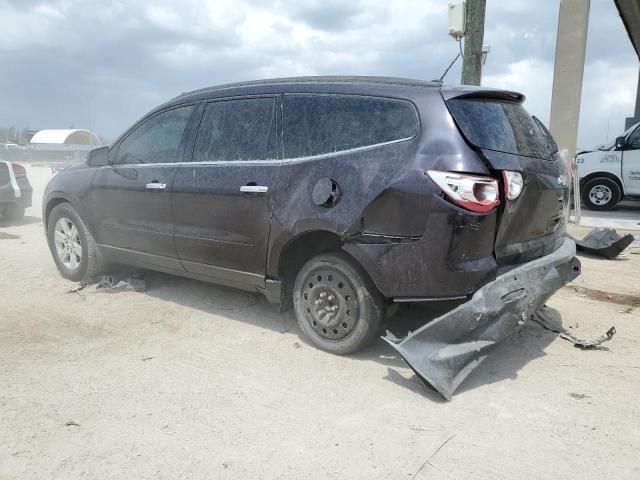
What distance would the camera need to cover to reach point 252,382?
333 centimetres

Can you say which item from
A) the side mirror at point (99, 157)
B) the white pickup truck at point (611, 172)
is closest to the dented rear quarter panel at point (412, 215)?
the side mirror at point (99, 157)

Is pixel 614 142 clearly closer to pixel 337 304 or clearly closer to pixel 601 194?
pixel 601 194

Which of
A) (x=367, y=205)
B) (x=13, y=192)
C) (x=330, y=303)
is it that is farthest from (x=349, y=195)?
(x=13, y=192)

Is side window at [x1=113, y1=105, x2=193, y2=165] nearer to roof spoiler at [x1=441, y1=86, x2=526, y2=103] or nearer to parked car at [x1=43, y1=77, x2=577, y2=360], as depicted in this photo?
parked car at [x1=43, y1=77, x2=577, y2=360]

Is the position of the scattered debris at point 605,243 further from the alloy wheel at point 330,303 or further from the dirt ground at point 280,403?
the alloy wheel at point 330,303

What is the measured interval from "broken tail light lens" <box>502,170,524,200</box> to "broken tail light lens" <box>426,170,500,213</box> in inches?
3.8

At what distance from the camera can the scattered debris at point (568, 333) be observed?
375cm

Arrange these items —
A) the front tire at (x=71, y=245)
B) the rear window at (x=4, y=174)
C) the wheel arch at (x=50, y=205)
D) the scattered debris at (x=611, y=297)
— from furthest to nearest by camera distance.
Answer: the rear window at (x=4, y=174)
the wheel arch at (x=50, y=205)
the front tire at (x=71, y=245)
the scattered debris at (x=611, y=297)

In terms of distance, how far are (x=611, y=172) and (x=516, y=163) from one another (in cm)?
976

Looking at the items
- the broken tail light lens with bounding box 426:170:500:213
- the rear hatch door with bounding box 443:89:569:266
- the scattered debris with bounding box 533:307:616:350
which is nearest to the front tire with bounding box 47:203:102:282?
the broken tail light lens with bounding box 426:170:500:213

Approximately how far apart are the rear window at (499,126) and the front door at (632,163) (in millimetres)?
8937

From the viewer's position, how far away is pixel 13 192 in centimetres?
1020

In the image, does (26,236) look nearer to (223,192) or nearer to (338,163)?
(223,192)

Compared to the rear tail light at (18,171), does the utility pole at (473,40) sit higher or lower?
higher
